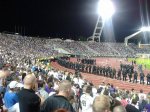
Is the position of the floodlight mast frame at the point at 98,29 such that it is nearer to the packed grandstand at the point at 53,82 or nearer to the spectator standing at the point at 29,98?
the packed grandstand at the point at 53,82

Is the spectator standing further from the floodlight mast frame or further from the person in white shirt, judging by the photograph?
the floodlight mast frame

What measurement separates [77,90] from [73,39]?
80912mm

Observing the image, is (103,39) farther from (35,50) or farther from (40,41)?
(35,50)

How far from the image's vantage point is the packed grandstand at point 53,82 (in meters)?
5.68

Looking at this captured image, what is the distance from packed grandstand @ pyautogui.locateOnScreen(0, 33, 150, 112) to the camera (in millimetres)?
5684

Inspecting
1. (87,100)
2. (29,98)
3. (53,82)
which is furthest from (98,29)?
(29,98)

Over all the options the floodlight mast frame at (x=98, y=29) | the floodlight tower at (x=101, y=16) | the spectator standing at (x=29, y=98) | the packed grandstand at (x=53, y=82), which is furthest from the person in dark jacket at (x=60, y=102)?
the floodlight mast frame at (x=98, y=29)

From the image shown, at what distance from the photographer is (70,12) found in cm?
9112

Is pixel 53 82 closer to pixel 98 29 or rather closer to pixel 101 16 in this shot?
pixel 101 16

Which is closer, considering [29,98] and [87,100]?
[29,98]

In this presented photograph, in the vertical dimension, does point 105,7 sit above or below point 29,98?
above

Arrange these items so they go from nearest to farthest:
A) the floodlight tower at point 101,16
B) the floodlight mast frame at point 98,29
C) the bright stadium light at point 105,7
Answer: the bright stadium light at point 105,7
the floodlight tower at point 101,16
the floodlight mast frame at point 98,29

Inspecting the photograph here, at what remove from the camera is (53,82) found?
42.7 ft

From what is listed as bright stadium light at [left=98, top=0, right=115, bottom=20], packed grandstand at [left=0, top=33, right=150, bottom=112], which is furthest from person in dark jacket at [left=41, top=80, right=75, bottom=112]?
bright stadium light at [left=98, top=0, right=115, bottom=20]
